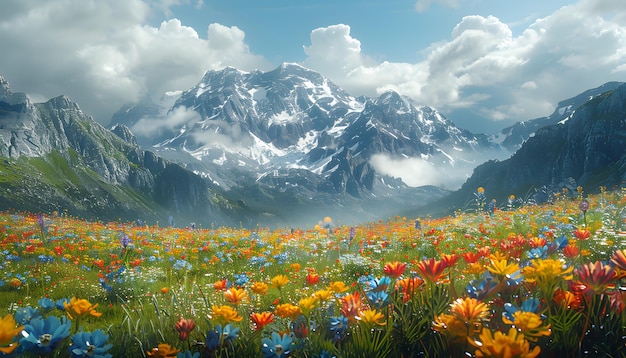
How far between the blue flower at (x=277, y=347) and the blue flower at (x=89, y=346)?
0.83 m

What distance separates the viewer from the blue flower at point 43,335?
5.87 feet

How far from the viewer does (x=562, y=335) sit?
1.80m

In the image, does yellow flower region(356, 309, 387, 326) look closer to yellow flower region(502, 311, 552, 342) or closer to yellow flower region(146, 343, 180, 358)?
yellow flower region(502, 311, 552, 342)

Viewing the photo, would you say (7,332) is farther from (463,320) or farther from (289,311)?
(463,320)

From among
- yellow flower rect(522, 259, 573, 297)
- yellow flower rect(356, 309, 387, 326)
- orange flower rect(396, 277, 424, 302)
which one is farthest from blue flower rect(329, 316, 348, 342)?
yellow flower rect(522, 259, 573, 297)

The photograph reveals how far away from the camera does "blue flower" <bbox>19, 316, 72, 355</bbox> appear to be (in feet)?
5.87

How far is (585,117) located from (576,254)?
755 feet

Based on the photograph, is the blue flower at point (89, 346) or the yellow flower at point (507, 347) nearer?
the yellow flower at point (507, 347)

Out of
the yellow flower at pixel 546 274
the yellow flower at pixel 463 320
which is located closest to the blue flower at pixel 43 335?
the yellow flower at pixel 463 320

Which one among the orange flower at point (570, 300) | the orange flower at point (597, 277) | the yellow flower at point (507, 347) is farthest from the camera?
the orange flower at point (570, 300)

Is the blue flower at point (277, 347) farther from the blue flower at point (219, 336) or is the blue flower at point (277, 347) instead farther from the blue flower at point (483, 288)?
the blue flower at point (483, 288)

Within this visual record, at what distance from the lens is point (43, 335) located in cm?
185

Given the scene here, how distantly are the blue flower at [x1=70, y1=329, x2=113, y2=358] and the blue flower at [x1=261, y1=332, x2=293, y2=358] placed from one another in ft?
2.73

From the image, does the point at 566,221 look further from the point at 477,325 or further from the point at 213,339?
the point at 213,339
